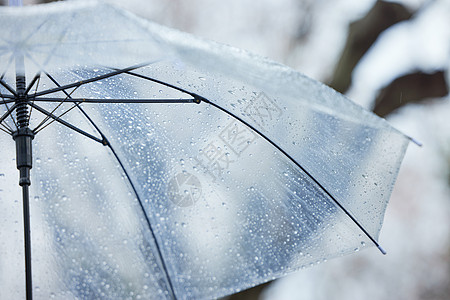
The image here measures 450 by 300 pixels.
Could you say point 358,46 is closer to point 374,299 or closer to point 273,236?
point 374,299

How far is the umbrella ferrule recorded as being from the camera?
5.31ft

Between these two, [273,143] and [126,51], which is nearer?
[126,51]

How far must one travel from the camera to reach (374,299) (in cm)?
489

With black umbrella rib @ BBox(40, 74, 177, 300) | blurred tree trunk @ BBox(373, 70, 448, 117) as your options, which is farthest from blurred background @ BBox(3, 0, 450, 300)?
black umbrella rib @ BBox(40, 74, 177, 300)

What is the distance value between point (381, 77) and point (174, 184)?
2550mm

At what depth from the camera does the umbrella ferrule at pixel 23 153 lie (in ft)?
5.31

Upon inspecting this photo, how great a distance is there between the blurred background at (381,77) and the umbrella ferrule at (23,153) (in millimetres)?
2125

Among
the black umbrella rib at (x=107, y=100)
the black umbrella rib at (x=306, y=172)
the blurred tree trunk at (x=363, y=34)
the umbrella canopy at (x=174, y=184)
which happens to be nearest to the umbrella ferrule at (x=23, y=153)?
the umbrella canopy at (x=174, y=184)

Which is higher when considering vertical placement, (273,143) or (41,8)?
(41,8)

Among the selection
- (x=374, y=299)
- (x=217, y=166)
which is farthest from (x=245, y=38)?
(x=217, y=166)

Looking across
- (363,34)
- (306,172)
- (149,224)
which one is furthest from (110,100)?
(363,34)

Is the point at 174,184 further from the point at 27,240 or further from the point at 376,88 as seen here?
the point at 376,88

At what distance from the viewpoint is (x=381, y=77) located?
3.99 meters

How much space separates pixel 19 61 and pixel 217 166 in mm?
754
